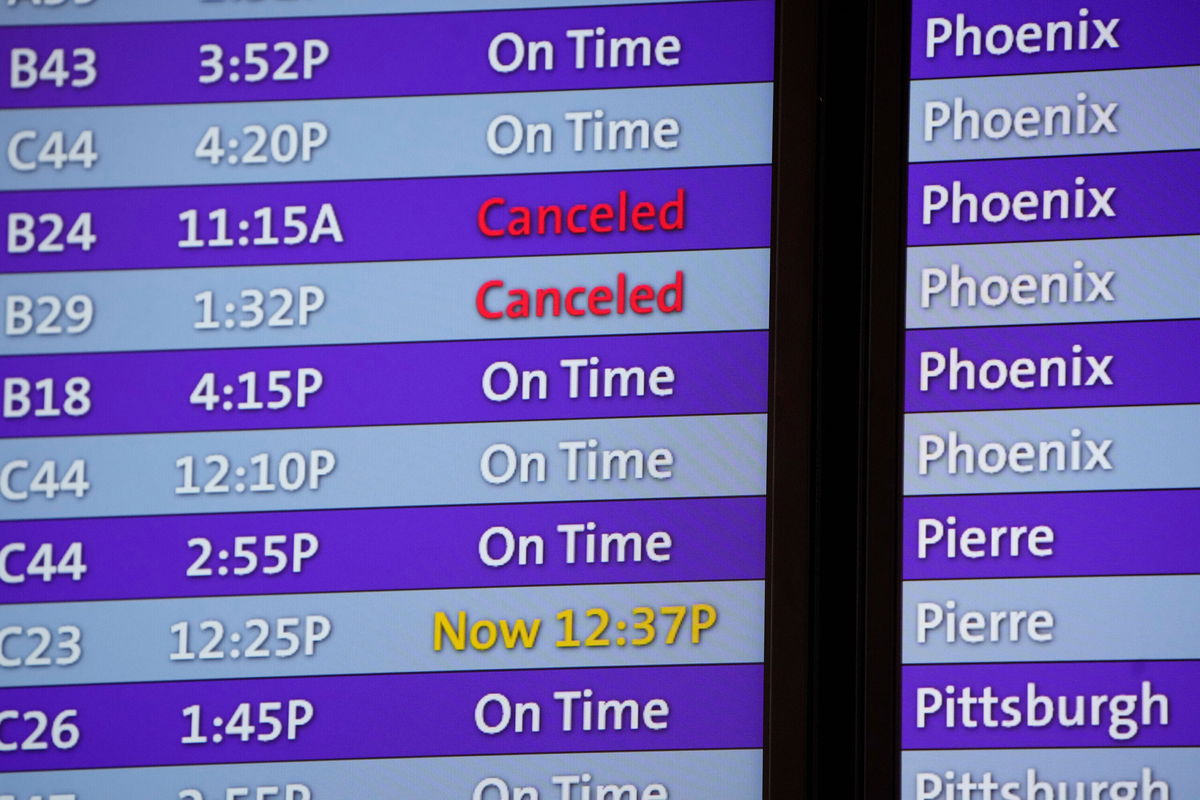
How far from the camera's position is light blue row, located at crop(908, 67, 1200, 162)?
1.48 metres

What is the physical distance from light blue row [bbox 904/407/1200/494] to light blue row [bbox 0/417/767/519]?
0.21 metres

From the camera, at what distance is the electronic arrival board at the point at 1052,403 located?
1438mm

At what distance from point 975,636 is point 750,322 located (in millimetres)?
431

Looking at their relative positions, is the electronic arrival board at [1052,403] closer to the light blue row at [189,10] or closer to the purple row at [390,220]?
the purple row at [390,220]

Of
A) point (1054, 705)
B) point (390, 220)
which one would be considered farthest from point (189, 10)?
point (1054, 705)

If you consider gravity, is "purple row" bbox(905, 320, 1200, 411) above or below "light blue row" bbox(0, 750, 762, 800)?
above

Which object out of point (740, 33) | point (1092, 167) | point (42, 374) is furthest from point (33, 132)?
point (1092, 167)

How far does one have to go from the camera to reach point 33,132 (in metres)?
1.50

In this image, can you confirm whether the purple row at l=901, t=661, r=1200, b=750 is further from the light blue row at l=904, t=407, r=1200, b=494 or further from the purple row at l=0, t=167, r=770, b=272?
the purple row at l=0, t=167, r=770, b=272

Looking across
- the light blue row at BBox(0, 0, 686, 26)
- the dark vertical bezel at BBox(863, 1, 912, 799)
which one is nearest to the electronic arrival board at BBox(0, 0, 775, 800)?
the light blue row at BBox(0, 0, 686, 26)

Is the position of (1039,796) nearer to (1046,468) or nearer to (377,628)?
(1046,468)

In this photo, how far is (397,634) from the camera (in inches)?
57.2

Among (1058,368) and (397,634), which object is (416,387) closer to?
(397,634)

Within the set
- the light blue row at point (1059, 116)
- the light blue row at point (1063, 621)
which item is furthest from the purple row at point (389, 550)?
the light blue row at point (1059, 116)
